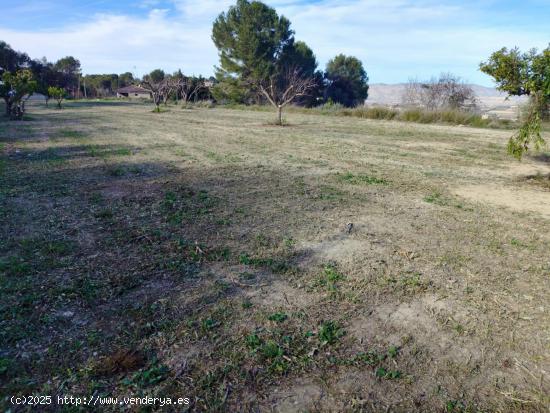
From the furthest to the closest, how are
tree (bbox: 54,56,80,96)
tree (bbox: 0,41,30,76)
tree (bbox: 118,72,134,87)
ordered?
tree (bbox: 118,72,134,87) < tree (bbox: 54,56,80,96) < tree (bbox: 0,41,30,76)

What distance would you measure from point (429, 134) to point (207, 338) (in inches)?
682

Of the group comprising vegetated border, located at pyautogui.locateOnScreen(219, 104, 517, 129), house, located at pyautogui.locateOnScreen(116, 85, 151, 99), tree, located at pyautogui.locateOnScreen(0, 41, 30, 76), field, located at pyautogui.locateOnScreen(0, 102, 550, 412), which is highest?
tree, located at pyautogui.locateOnScreen(0, 41, 30, 76)

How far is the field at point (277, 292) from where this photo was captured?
104 inches

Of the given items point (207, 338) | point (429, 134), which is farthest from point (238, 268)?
point (429, 134)

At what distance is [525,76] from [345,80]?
151 feet

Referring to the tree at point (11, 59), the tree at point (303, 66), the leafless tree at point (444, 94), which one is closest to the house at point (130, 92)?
the tree at point (11, 59)

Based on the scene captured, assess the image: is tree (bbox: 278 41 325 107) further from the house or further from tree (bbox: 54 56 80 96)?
tree (bbox: 54 56 80 96)

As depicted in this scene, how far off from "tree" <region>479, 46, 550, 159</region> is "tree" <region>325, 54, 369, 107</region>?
44.2 m

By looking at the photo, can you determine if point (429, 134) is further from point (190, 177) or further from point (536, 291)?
point (536, 291)

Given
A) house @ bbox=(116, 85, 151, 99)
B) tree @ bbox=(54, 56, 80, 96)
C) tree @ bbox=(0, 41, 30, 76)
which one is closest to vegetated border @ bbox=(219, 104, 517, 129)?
tree @ bbox=(0, 41, 30, 76)

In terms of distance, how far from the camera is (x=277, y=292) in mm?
3764

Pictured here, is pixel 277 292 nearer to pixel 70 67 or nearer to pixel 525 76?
pixel 525 76

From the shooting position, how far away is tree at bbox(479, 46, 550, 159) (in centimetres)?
738

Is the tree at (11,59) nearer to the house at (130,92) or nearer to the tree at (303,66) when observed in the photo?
the house at (130,92)
